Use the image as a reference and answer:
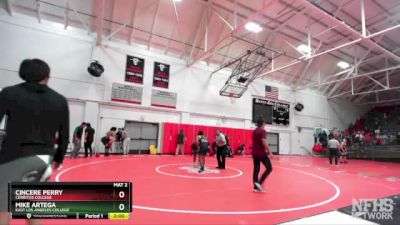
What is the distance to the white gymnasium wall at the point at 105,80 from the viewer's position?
11617 mm

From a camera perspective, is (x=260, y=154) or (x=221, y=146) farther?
(x=221, y=146)

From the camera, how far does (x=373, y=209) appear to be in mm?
3822

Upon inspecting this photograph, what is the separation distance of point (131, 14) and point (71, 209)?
14172 mm

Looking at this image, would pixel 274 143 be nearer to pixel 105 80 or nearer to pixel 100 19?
pixel 105 80

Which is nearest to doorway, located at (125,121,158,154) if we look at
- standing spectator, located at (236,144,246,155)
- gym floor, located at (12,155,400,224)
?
standing spectator, located at (236,144,246,155)

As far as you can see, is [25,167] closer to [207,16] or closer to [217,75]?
[207,16]

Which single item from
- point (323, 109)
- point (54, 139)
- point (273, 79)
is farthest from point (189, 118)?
point (323, 109)

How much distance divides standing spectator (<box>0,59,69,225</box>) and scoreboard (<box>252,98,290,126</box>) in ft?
61.2

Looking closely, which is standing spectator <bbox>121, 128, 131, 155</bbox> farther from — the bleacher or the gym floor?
the bleacher

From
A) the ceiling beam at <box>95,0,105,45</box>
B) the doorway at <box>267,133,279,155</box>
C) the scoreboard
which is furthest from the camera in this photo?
the doorway at <box>267,133,279,155</box>

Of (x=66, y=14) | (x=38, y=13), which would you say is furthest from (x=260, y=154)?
(x=38, y=13)

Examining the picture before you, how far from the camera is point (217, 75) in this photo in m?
18.0

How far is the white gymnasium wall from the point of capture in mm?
11617
